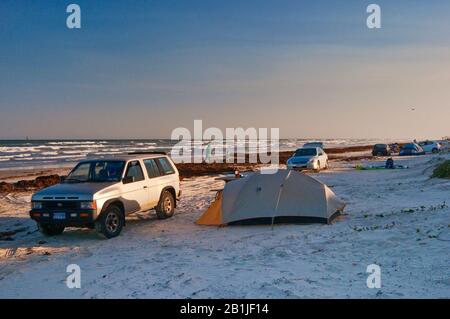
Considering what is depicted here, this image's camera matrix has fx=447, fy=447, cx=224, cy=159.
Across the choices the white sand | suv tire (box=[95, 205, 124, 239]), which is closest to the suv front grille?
suv tire (box=[95, 205, 124, 239])

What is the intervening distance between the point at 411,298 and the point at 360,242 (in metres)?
3.12

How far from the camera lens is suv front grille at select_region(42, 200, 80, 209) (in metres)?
10.4

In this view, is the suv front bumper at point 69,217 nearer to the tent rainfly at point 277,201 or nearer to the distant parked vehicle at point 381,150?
the tent rainfly at point 277,201

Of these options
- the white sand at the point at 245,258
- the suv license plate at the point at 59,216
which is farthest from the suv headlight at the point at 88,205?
the white sand at the point at 245,258

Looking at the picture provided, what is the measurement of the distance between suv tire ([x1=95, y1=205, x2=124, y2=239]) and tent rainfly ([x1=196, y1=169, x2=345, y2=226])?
8.17 feet

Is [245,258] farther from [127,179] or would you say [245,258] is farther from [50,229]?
[50,229]

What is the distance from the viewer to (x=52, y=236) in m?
11.4

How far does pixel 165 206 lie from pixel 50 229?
134 inches

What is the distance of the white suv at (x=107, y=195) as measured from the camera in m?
10.4

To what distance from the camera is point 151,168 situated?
511 inches

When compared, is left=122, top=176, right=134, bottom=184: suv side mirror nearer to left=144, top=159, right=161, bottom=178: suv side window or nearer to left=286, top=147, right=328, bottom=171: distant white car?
left=144, top=159, right=161, bottom=178: suv side window

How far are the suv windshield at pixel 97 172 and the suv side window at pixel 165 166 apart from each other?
166 cm

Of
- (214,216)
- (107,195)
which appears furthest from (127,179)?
(214,216)
